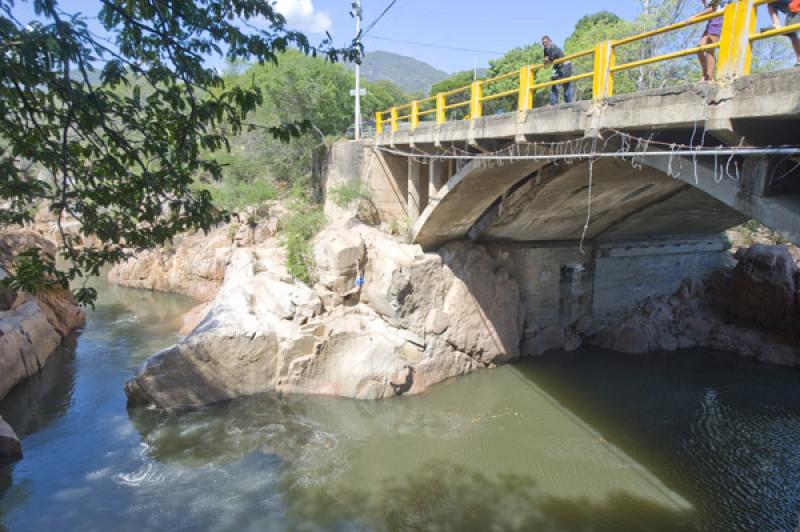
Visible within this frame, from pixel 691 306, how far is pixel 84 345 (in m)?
17.8

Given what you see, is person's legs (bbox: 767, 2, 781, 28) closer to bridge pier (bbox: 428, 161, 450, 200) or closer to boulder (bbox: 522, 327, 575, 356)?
bridge pier (bbox: 428, 161, 450, 200)

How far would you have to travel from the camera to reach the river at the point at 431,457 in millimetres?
7723

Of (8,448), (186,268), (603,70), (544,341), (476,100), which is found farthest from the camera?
(186,268)

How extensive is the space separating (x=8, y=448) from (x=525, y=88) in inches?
411

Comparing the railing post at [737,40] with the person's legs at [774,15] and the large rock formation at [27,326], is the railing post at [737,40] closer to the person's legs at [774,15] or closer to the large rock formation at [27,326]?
the person's legs at [774,15]

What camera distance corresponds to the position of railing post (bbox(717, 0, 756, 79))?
14.5ft

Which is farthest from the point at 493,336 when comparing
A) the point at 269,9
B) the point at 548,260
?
the point at 269,9

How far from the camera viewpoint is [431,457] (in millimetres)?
9281

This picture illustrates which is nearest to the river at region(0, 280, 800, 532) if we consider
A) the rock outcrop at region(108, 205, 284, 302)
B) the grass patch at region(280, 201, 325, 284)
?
the grass patch at region(280, 201, 325, 284)

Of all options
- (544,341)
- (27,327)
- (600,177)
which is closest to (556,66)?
(600,177)

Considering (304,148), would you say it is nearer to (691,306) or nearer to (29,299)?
(29,299)

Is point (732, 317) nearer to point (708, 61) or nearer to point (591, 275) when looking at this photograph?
point (591, 275)

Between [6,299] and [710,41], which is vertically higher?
[710,41]

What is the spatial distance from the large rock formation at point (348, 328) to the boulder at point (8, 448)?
6.88ft
